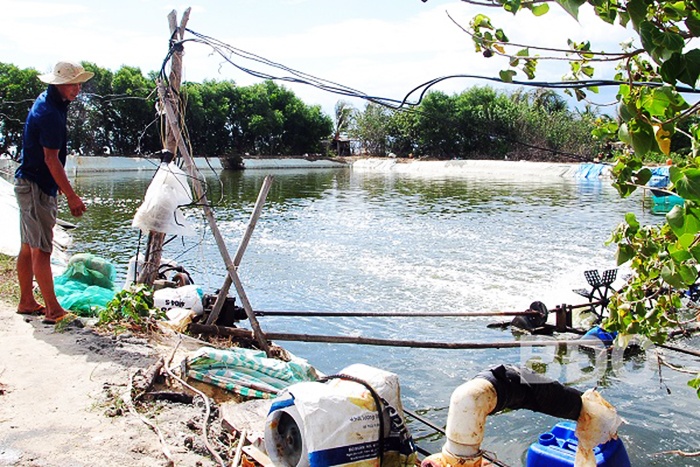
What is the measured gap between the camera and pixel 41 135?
19.6ft

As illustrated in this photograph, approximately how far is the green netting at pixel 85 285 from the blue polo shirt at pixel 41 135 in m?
1.56

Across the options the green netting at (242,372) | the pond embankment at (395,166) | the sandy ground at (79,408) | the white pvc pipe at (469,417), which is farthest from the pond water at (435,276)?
the pond embankment at (395,166)

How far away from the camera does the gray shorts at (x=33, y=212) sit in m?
6.11

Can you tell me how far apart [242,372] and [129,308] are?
1979mm

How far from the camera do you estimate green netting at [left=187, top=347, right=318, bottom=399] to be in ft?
17.5

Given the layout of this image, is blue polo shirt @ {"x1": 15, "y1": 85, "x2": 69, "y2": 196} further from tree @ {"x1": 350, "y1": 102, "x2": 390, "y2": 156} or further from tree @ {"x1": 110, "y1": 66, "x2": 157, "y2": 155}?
tree @ {"x1": 350, "y1": 102, "x2": 390, "y2": 156}

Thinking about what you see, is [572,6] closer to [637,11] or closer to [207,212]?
[637,11]

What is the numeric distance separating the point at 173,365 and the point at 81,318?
1.70m

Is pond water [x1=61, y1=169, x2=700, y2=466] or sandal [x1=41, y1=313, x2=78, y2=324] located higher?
sandal [x1=41, y1=313, x2=78, y2=324]

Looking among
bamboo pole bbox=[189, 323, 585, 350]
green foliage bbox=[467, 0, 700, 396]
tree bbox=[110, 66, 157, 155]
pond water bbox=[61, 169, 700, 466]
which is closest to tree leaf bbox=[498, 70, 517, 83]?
green foliage bbox=[467, 0, 700, 396]

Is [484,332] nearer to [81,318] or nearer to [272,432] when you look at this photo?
[81,318]

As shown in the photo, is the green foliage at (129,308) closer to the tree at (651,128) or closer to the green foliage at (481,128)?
the tree at (651,128)

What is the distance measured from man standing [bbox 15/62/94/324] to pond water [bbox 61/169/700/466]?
1.58 m

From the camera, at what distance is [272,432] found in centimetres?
372
